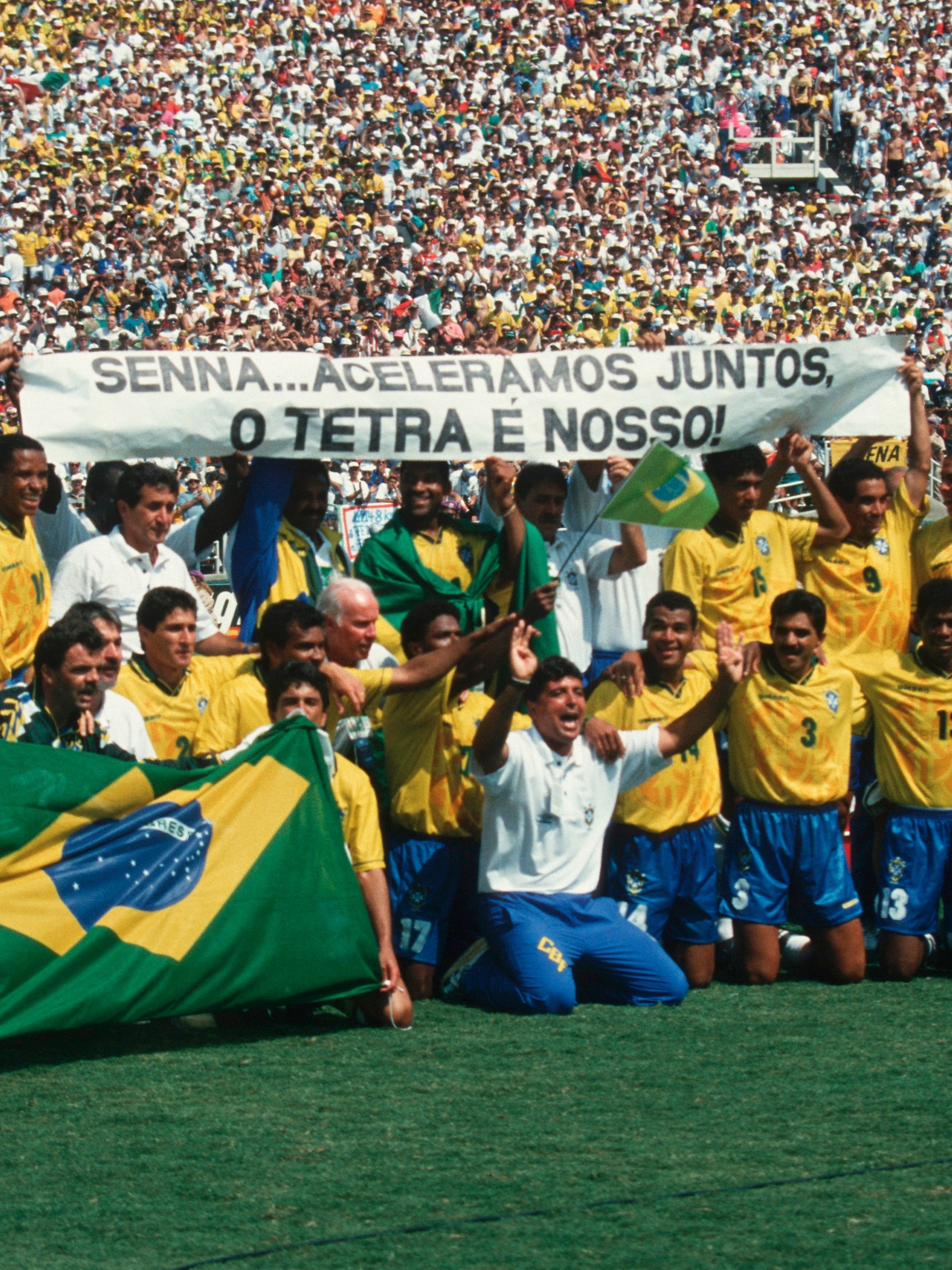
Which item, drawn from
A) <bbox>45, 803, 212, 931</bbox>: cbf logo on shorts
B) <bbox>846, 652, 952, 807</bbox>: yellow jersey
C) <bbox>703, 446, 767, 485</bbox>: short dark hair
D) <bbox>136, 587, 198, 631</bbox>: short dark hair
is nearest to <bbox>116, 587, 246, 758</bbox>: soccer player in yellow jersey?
<bbox>136, 587, 198, 631</bbox>: short dark hair

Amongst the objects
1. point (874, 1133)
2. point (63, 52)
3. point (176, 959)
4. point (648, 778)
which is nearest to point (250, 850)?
point (176, 959)

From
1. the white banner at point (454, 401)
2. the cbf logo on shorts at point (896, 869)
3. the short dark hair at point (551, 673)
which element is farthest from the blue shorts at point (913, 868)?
the white banner at point (454, 401)

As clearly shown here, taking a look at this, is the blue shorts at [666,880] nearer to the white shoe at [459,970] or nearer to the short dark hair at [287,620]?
the white shoe at [459,970]

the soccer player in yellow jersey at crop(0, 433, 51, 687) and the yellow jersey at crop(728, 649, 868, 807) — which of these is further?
the yellow jersey at crop(728, 649, 868, 807)

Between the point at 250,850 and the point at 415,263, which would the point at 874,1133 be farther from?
the point at 415,263

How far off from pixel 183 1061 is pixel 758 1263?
2.23m

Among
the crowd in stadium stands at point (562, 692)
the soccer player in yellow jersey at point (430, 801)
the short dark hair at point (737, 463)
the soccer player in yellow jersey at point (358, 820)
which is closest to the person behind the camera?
the soccer player in yellow jersey at point (358, 820)

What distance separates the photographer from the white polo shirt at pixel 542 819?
6215 millimetres

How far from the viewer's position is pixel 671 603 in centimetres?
665

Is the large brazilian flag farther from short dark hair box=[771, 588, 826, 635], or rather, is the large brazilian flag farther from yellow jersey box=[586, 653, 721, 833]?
short dark hair box=[771, 588, 826, 635]

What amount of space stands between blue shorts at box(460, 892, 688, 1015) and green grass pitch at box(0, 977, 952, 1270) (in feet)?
0.38

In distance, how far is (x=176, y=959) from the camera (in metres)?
5.41

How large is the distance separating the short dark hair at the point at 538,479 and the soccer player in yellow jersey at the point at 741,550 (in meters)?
0.52

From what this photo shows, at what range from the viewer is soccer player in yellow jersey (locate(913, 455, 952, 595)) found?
7551mm
